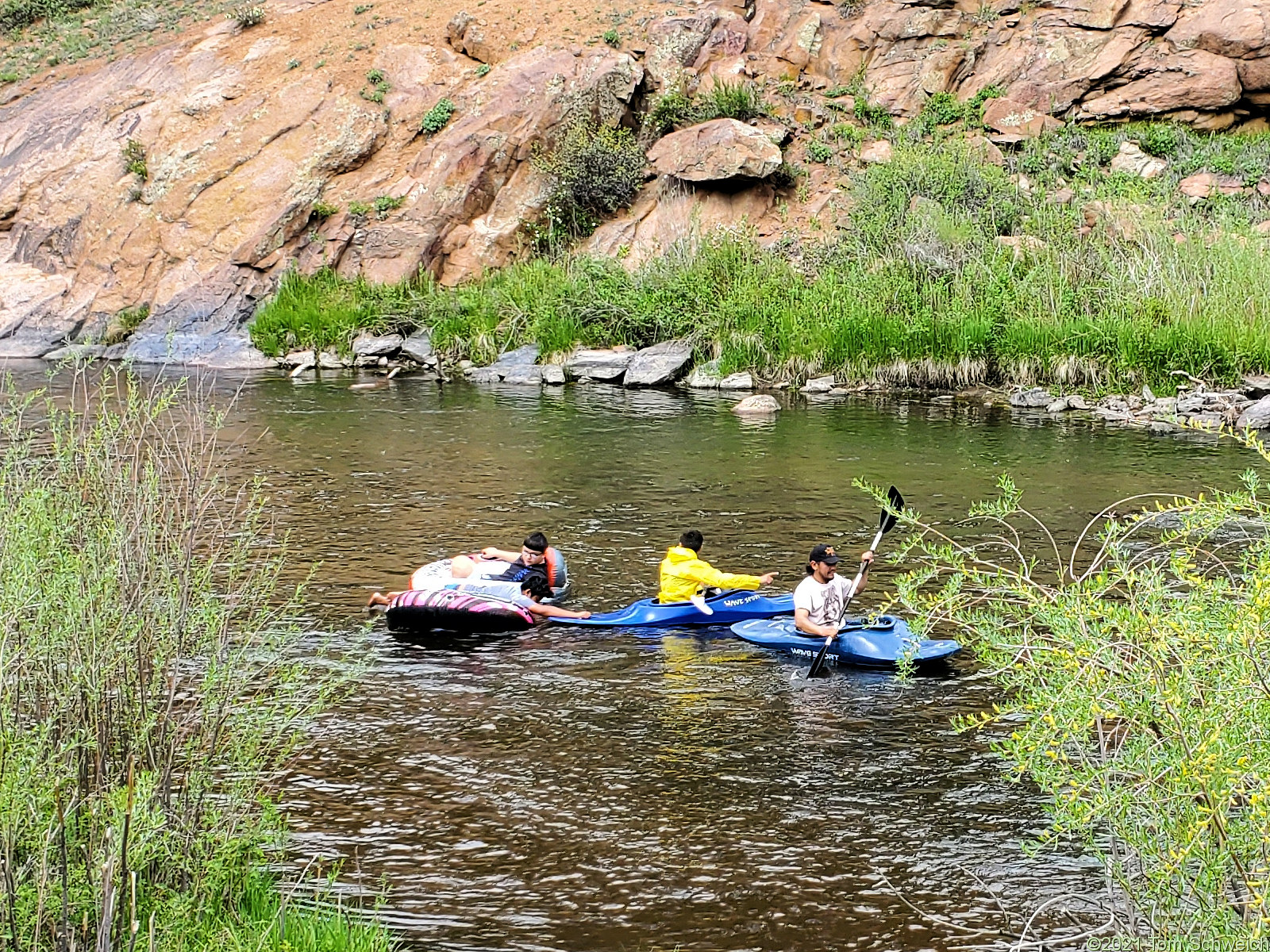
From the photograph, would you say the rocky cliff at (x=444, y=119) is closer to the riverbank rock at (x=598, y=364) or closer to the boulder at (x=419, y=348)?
the boulder at (x=419, y=348)

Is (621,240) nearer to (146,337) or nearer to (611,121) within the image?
(611,121)

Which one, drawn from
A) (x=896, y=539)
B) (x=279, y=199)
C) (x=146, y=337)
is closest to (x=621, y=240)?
(x=279, y=199)

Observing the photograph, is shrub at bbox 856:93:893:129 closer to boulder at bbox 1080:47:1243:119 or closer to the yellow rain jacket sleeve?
boulder at bbox 1080:47:1243:119

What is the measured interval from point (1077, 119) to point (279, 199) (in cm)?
1867

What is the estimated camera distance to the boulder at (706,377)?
2545 cm

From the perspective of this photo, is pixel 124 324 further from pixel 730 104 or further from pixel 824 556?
pixel 824 556

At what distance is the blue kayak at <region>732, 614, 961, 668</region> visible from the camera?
10211 mm

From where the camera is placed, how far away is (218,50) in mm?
36875

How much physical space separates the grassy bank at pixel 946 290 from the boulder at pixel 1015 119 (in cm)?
57

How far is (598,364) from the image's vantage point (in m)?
26.6

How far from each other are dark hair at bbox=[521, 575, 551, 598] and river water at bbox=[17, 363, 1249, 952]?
452 mm

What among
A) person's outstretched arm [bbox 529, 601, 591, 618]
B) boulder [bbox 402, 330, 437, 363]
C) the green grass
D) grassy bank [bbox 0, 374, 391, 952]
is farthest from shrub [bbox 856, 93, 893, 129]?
grassy bank [bbox 0, 374, 391, 952]

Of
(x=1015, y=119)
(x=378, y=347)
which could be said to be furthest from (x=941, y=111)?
(x=378, y=347)

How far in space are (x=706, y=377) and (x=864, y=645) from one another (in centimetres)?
1540
